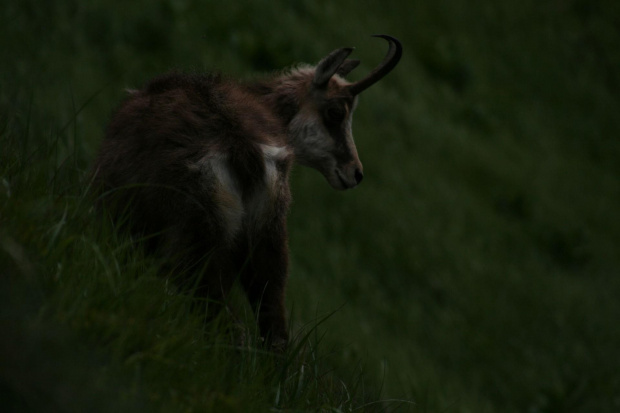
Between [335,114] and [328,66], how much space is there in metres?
0.33

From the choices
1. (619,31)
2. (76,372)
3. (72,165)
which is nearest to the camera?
(76,372)

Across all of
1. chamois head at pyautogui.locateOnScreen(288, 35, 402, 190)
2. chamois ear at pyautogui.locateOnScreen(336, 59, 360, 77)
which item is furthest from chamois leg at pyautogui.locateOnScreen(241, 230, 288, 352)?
chamois ear at pyautogui.locateOnScreen(336, 59, 360, 77)

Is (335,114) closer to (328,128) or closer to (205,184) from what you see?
(328,128)

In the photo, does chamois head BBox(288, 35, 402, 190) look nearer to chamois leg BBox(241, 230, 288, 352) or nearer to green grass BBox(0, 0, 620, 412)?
green grass BBox(0, 0, 620, 412)

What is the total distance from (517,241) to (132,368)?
11.1m

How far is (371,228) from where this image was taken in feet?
36.3

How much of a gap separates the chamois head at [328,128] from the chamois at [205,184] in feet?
4.68

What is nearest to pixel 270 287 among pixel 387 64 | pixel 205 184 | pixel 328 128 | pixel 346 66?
pixel 205 184

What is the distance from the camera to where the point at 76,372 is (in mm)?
2543

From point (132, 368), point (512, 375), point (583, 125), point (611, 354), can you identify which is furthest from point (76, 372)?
point (583, 125)

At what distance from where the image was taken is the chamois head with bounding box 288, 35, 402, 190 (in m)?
5.85

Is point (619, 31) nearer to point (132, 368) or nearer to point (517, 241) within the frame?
point (517, 241)

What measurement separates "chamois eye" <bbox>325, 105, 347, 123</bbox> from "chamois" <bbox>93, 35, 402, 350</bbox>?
4.64ft

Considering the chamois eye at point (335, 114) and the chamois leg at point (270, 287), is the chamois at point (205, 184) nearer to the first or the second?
the chamois leg at point (270, 287)
